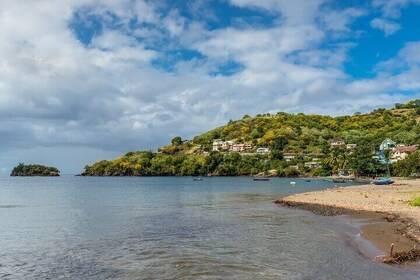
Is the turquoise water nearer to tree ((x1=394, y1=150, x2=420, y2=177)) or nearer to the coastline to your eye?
the coastline

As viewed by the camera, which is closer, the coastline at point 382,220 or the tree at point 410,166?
the coastline at point 382,220

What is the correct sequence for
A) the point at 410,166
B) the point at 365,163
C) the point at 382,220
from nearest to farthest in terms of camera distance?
1. the point at 382,220
2. the point at 410,166
3. the point at 365,163

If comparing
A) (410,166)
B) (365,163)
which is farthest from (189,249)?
(365,163)

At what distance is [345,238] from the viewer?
1134 inches

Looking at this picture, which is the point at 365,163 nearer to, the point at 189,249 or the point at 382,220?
the point at 382,220

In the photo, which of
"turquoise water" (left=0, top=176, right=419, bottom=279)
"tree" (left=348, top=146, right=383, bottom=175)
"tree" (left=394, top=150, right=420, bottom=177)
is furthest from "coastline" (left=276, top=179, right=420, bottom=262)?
"tree" (left=348, top=146, right=383, bottom=175)

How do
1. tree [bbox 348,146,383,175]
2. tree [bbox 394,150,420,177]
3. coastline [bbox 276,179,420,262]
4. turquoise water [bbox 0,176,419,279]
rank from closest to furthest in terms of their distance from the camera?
1. turquoise water [bbox 0,176,419,279]
2. coastline [bbox 276,179,420,262]
3. tree [bbox 394,150,420,177]
4. tree [bbox 348,146,383,175]

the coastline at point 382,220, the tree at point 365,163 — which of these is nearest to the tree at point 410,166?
the tree at point 365,163

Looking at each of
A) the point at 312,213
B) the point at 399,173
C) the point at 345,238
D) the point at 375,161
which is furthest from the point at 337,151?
the point at 345,238

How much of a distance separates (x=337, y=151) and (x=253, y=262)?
18027 centimetres

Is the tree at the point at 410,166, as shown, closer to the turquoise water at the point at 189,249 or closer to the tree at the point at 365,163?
the tree at the point at 365,163

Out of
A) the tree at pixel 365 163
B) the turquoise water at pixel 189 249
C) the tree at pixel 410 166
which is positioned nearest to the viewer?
the turquoise water at pixel 189 249

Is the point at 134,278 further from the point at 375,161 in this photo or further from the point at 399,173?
the point at 375,161

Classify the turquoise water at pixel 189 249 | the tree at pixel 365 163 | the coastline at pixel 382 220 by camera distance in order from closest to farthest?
the turquoise water at pixel 189 249, the coastline at pixel 382 220, the tree at pixel 365 163
